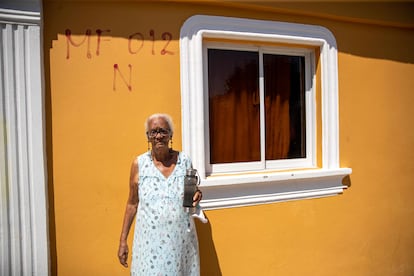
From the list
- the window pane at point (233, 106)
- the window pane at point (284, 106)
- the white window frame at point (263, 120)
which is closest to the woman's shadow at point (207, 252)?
the white window frame at point (263, 120)

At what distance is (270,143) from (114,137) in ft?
4.93

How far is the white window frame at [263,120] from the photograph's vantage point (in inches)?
110

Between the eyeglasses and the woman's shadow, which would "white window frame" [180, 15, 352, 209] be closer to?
the woman's shadow

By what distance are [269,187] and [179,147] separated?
93 cm

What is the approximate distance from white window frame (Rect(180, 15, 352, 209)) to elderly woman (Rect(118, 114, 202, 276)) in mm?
557

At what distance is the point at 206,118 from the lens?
9.09ft

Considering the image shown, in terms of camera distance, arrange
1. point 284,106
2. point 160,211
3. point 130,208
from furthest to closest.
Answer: point 284,106
point 130,208
point 160,211

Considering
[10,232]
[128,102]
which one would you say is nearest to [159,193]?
[128,102]

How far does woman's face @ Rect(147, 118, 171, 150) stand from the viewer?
1.98m

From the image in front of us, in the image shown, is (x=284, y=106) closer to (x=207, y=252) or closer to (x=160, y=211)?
(x=207, y=252)

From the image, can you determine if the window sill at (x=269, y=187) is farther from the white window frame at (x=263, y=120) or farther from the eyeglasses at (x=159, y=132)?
the eyeglasses at (x=159, y=132)

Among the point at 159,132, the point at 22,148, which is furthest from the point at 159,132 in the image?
the point at 22,148

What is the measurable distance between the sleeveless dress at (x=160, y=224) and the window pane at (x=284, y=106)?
1.33 meters

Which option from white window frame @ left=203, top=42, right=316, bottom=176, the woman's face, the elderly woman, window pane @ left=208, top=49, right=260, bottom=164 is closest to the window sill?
white window frame @ left=203, top=42, right=316, bottom=176
